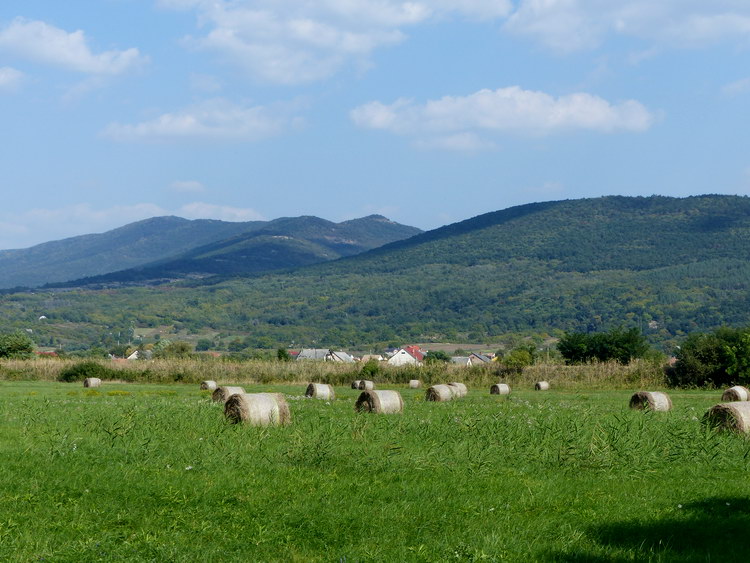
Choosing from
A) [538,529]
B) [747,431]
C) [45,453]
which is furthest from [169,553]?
[747,431]

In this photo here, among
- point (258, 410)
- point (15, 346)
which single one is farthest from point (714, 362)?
point (15, 346)

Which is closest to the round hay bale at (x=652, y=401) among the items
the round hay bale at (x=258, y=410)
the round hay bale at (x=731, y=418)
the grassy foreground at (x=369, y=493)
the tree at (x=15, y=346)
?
the round hay bale at (x=731, y=418)

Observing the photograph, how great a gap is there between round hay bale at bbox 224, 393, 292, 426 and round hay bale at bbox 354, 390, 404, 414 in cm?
482

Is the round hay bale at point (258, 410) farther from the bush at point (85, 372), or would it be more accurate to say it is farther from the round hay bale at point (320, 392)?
the bush at point (85, 372)

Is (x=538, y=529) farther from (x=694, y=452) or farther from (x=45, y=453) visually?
(x=45, y=453)

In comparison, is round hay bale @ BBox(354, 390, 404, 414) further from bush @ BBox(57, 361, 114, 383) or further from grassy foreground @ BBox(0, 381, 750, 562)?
bush @ BBox(57, 361, 114, 383)

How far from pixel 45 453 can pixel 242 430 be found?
12.8 feet

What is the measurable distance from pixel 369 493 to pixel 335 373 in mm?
45009

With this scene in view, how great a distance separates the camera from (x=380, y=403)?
23281 millimetres

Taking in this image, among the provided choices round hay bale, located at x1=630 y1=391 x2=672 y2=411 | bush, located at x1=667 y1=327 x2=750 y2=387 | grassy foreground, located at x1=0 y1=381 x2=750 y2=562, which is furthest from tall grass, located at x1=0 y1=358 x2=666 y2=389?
grassy foreground, located at x1=0 y1=381 x2=750 y2=562

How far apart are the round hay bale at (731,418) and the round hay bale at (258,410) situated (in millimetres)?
8245

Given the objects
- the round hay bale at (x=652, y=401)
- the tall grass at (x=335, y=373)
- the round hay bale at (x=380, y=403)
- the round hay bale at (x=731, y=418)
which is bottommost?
the tall grass at (x=335, y=373)

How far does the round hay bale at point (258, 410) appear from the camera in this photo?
18.0 m

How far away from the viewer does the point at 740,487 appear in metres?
12.0
